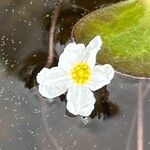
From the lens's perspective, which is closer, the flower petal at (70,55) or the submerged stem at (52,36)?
the flower petal at (70,55)

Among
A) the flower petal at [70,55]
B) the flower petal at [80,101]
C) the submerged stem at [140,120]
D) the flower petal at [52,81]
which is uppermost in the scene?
the flower petal at [70,55]

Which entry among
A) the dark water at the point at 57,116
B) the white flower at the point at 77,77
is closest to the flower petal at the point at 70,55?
the white flower at the point at 77,77

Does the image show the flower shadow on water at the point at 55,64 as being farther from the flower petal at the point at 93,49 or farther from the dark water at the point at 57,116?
the flower petal at the point at 93,49

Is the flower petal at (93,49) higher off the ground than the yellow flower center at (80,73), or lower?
higher

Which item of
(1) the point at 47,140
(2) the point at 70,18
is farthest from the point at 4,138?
(2) the point at 70,18

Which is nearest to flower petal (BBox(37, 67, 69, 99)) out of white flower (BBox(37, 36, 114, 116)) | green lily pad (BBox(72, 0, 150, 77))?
white flower (BBox(37, 36, 114, 116))

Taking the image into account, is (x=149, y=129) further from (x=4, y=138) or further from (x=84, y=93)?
(x=4, y=138)
